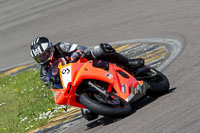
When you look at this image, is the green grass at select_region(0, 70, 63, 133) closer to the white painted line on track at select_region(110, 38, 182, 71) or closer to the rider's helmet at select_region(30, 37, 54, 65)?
the rider's helmet at select_region(30, 37, 54, 65)

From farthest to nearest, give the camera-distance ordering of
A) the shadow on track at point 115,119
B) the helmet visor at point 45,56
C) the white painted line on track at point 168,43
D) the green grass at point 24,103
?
the white painted line on track at point 168,43, the green grass at point 24,103, the helmet visor at point 45,56, the shadow on track at point 115,119

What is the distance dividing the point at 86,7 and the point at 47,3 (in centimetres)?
270

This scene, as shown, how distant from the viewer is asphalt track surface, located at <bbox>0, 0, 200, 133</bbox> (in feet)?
20.0

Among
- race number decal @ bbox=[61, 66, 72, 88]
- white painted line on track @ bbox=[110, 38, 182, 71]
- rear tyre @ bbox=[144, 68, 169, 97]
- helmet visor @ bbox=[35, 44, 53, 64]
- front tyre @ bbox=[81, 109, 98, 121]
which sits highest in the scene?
helmet visor @ bbox=[35, 44, 53, 64]

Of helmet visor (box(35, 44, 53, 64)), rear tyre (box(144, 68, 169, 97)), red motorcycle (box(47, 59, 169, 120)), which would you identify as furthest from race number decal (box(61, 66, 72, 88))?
rear tyre (box(144, 68, 169, 97))

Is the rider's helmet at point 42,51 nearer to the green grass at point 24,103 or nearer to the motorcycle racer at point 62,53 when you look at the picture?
the motorcycle racer at point 62,53

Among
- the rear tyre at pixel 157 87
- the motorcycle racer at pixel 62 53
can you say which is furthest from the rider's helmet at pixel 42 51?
the rear tyre at pixel 157 87

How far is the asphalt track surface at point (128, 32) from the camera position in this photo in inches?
241

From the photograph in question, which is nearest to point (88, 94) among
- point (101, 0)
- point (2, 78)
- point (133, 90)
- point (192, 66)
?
point (133, 90)

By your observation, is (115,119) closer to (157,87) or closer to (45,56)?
(157,87)

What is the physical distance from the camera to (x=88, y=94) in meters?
6.50

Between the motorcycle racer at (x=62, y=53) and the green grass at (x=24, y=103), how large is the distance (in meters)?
1.72

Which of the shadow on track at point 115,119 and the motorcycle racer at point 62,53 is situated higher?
the motorcycle racer at point 62,53

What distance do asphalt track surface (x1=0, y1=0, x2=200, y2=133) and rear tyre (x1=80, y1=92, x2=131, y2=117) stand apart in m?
0.17
